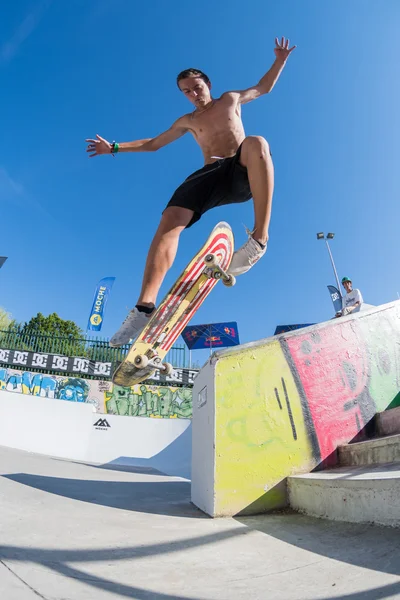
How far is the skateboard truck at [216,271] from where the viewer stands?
2766 millimetres

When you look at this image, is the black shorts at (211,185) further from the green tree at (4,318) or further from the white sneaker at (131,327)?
Answer: the green tree at (4,318)

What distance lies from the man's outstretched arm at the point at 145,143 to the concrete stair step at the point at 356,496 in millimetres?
3143

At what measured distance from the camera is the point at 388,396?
3.93m

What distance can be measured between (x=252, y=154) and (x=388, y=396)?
116 inches

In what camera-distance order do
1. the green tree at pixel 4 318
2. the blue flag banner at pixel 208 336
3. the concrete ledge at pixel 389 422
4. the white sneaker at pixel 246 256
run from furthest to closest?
1. the green tree at pixel 4 318
2. the blue flag banner at pixel 208 336
3. the concrete ledge at pixel 389 422
4. the white sneaker at pixel 246 256

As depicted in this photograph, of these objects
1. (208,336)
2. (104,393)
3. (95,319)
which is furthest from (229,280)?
(208,336)

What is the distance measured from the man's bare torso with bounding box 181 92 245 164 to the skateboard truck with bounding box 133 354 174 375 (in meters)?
1.74

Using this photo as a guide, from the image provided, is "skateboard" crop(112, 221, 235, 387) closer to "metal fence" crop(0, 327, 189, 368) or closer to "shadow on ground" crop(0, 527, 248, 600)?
"shadow on ground" crop(0, 527, 248, 600)

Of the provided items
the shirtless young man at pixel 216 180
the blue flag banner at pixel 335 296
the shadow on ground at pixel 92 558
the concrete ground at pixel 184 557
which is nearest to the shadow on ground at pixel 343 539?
the concrete ground at pixel 184 557

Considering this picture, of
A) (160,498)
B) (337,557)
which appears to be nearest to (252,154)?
(337,557)

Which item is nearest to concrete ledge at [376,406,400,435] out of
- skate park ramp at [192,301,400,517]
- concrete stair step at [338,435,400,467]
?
skate park ramp at [192,301,400,517]

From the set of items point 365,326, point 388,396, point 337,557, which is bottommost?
point 337,557

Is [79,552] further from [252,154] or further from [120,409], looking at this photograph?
[120,409]

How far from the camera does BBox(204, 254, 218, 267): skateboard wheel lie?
109 inches
